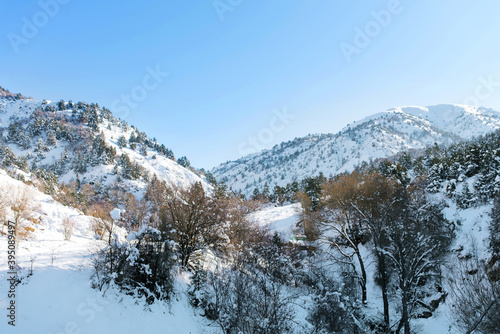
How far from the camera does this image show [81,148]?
5118 inches

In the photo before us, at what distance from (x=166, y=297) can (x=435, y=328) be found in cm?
1669

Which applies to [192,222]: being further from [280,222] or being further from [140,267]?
[280,222]

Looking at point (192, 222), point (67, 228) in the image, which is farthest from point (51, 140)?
point (192, 222)

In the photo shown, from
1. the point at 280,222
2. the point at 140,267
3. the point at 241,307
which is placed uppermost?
the point at 140,267

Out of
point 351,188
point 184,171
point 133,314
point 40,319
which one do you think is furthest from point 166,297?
point 184,171

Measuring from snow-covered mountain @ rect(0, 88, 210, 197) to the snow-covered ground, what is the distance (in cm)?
7117

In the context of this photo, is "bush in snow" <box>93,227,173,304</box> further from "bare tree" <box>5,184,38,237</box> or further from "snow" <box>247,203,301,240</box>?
"snow" <box>247,203,301,240</box>

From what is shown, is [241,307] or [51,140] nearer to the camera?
[241,307]

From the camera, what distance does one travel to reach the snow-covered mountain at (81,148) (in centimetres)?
9931

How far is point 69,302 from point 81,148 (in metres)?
154

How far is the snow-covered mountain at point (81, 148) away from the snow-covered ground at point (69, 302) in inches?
2802

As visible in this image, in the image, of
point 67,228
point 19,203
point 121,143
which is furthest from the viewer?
point 121,143

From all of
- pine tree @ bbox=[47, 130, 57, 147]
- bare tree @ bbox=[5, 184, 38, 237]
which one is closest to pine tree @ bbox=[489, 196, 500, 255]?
bare tree @ bbox=[5, 184, 38, 237]

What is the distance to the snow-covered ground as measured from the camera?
701 cm
